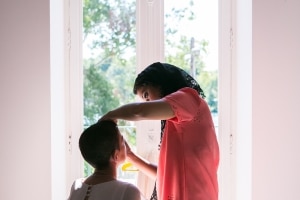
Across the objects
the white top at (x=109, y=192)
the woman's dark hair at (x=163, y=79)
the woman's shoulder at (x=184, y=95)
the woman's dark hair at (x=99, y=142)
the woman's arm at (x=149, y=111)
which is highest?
the woman's dark hair at (x=163, y=79)

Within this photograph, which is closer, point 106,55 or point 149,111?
point 149,111

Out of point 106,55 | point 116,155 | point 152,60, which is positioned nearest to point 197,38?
point 152,60

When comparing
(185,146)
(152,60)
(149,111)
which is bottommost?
(185,146)

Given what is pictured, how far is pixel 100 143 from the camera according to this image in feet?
3.87
